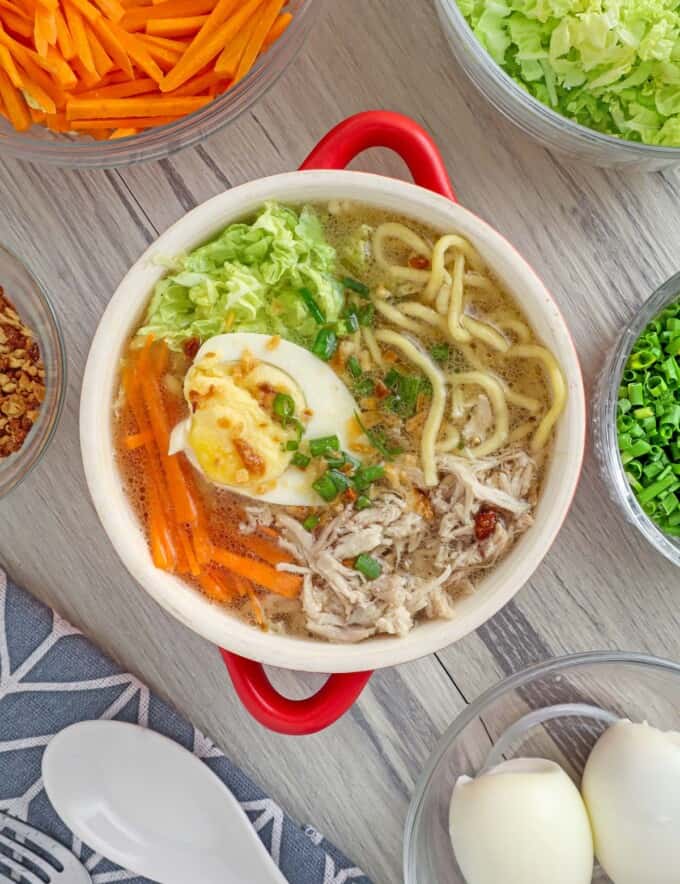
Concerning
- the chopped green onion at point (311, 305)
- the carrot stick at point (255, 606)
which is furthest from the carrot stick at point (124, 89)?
the carrot stick at point (255, 606)

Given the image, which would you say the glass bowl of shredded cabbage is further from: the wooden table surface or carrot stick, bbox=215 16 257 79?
carrot stick, bbox=215 16 257 79

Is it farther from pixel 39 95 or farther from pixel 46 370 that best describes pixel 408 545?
pixel 39 95

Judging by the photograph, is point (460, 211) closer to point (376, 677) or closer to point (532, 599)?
point (532, 599)

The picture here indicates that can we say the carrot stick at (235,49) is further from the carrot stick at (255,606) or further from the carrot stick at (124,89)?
the carrot stick at (255,606)

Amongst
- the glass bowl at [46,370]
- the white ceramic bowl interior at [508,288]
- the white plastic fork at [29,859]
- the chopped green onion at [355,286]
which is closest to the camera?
the white ceramic bowl interior at [508,288]

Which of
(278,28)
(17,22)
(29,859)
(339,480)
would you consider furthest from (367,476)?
(29,859)

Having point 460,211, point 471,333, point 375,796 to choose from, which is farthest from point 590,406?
point 375,796
